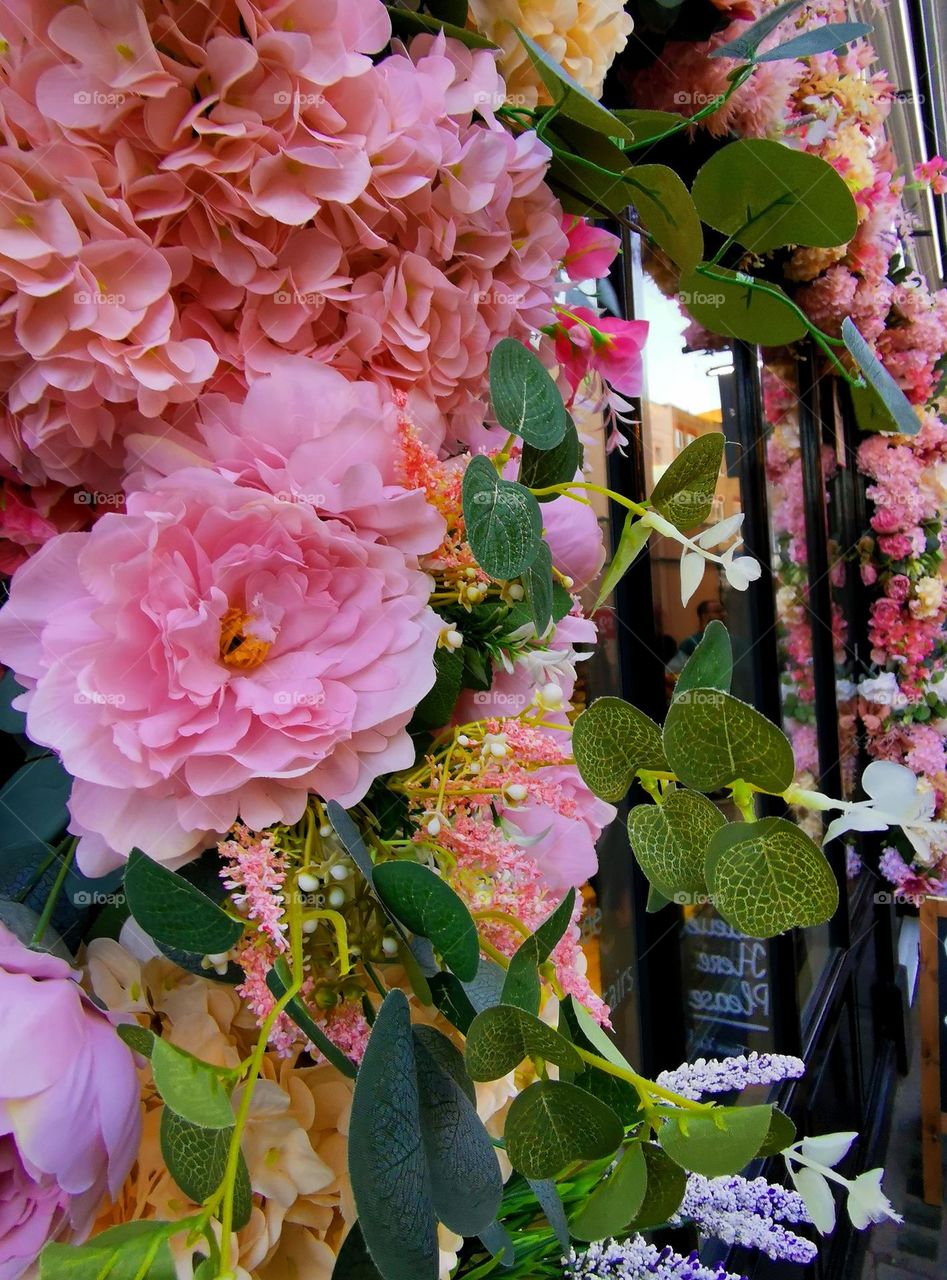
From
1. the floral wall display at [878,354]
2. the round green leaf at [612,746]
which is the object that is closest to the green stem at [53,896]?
the round green leaf at [612,746]

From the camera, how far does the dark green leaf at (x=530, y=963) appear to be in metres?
0.29

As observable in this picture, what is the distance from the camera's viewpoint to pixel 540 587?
341 mm

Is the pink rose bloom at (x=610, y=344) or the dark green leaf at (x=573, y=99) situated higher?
the dark green leaf at (x=573, y=99)

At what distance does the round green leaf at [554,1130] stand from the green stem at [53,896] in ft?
0.66

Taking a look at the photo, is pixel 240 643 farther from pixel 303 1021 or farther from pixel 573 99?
pixel 573 99

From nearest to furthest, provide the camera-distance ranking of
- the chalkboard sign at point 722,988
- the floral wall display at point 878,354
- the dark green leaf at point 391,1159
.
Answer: the dark green leaf at point 391,1159 → the floral wall display at point 878,354 → the chalkboard sign at point 722,988

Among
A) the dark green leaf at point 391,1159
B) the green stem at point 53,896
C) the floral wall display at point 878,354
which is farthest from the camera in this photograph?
the floral wall display at point 878,354

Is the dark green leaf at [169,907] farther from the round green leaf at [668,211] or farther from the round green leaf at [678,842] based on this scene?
the round green leaf at [668,211]

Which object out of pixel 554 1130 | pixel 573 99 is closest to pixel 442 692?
pixel 554 1130

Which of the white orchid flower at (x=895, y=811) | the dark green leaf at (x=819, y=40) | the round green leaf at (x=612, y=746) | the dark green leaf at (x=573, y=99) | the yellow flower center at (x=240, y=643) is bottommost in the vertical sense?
the white orchid flower at (x=895, y=811)

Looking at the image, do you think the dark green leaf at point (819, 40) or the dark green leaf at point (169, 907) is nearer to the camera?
the dark green leaf at point (169, 907)

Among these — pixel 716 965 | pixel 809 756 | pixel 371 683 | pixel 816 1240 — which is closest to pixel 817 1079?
pixel 816 1240

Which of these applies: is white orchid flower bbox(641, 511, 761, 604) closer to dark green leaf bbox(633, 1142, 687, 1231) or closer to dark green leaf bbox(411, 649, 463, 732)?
dark green leaf bbox(411, 649, 463, 732)

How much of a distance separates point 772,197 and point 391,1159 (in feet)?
1.49
